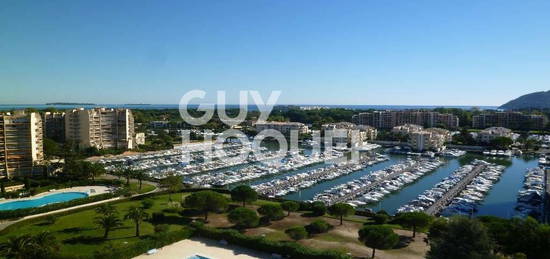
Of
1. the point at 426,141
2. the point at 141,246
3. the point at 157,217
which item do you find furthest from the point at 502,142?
the point at 141,246

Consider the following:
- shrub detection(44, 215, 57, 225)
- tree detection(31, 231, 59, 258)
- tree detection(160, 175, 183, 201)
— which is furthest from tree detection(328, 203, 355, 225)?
shrub detection(44, 215, 57, 225)

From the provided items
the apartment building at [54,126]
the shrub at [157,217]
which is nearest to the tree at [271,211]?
the shrub at [157,217]

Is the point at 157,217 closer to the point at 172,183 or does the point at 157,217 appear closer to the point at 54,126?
the point at 172,183

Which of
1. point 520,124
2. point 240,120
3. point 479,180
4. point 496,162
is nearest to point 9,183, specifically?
point 479,180

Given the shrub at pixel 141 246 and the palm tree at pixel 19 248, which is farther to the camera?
the shrub at pixel 141 246

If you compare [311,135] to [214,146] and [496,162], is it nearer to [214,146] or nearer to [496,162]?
[214,146]

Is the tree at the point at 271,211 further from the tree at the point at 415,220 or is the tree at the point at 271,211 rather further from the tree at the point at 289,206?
the tree at the point at 415,220
